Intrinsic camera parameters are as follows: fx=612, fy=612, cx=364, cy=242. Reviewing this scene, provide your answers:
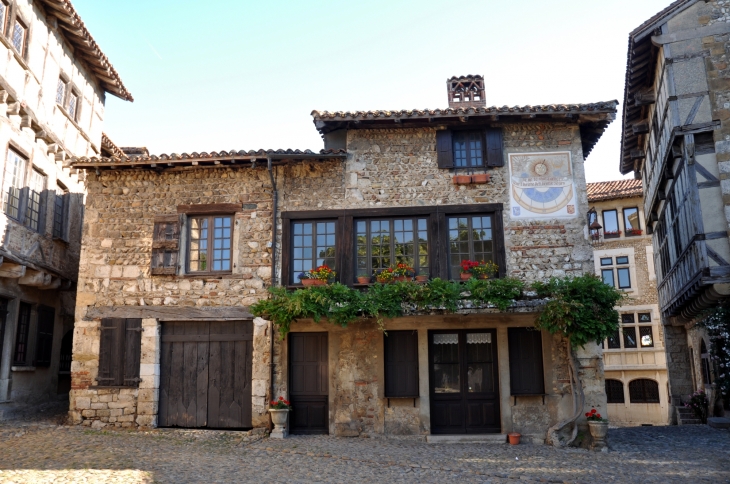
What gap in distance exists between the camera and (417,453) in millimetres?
9594

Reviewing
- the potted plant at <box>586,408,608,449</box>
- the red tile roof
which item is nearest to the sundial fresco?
the potted plant at <box>586,408,608,449</box>

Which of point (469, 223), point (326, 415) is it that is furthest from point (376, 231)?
point (326, 415)

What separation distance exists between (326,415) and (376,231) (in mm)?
3607

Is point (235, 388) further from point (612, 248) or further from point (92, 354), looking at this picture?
point (612, 248)

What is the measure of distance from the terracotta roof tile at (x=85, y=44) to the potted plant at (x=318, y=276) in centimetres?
774

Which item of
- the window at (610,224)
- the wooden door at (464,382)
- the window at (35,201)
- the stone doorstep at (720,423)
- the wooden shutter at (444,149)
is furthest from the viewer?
the window at (610,224)

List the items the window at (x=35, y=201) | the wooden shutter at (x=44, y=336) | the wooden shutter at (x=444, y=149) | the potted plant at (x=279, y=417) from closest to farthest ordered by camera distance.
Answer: the potted plant at (x=279, y=417), the wooden shutter at (x=444, y=149), the window at (x=35, y=201), the wooden shutter at (x=44, y=336)

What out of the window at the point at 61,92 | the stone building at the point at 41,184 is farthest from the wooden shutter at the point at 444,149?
the window at the point at 61,92

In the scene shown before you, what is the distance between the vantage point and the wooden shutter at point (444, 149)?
11984mm

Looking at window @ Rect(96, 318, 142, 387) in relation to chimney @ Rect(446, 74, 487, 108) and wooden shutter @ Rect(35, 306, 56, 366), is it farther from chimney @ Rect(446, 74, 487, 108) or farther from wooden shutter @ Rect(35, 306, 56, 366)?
chimney @ Rect(446, 74, 487, 108)

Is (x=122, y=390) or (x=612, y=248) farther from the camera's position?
(x=612, y=248)

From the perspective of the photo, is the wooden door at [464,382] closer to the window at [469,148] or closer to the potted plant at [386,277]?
the potted plant at [386,277]

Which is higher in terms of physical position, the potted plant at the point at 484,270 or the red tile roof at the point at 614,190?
the red tile roof at the point at 614,190

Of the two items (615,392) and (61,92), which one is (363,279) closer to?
(61,92)
